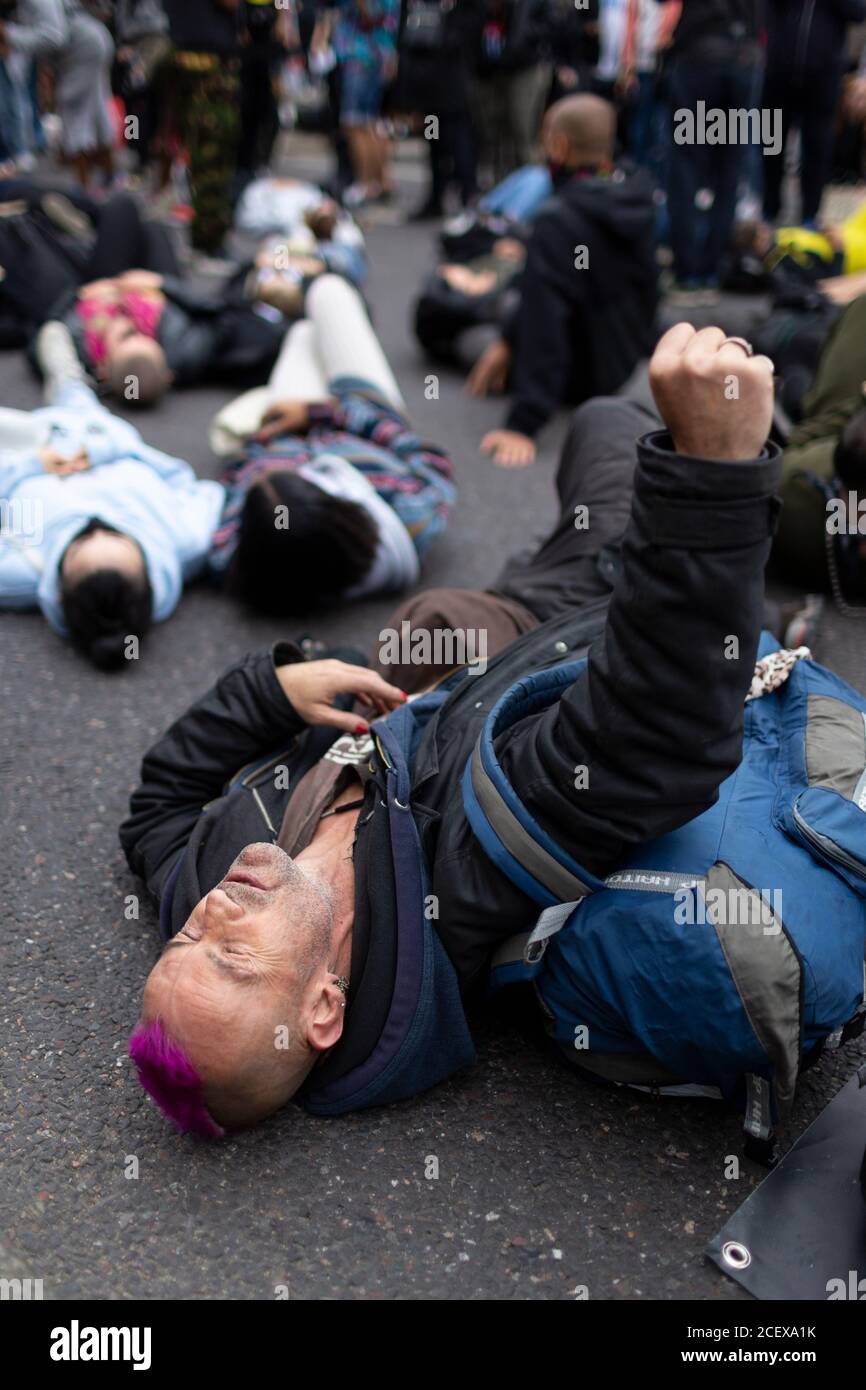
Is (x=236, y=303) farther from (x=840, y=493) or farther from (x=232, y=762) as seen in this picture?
(x=232, y=762)

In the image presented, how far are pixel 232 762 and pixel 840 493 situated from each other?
182 cm

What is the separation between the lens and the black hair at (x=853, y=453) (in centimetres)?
293

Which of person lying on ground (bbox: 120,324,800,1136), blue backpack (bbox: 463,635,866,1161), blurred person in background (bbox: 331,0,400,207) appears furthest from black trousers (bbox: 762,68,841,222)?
blue backpack (bbox: 463,635,866,1161)

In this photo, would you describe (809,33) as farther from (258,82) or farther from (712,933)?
(712,933)

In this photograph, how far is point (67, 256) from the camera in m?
5.36

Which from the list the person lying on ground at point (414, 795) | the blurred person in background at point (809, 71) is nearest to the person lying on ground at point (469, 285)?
the blurred person in background at point (809, 71)

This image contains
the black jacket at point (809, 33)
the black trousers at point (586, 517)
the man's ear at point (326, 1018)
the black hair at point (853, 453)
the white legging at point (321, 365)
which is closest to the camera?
the man's ear at point (326, 1018)

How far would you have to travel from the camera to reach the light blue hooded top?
10.4ft

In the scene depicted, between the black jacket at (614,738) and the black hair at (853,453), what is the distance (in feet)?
4.20

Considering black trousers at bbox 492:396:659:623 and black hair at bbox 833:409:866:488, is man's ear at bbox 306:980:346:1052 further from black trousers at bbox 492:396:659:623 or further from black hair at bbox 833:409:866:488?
black hair at bbox 833:409:866:488

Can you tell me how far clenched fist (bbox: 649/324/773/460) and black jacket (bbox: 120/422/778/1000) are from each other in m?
0.03

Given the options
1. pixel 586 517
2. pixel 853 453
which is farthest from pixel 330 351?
pixel 853 453

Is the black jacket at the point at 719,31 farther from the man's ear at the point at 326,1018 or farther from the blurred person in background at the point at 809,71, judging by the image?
the man's ear at the point at 326,1018
